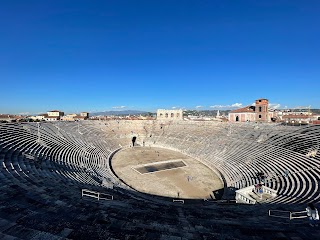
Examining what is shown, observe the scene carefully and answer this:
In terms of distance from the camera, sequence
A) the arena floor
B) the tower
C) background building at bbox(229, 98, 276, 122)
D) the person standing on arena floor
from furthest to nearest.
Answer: background building at bbox(229, 98, 276, 122) < the tower < the arena floor < the person standing on arena floor

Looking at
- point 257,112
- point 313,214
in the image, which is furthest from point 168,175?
point 257,112

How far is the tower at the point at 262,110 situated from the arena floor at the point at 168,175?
30155mm

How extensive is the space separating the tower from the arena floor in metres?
30.2

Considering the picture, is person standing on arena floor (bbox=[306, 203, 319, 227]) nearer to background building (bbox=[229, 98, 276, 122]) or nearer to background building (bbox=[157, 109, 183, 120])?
background building (bbox=[229, 98, 276, 122])

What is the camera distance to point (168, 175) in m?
26.5

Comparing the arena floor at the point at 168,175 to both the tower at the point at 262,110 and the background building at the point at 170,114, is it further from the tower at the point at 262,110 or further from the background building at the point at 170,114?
the tower at the point at 262,110

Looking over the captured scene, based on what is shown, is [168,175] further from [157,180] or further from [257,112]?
[257,112]

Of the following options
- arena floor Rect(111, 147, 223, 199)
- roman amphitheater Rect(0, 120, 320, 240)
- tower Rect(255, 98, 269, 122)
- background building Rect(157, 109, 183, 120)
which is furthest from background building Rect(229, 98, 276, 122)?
arena floor Rect(111, 147, 223, 199)

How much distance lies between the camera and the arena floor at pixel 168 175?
21.7 metres

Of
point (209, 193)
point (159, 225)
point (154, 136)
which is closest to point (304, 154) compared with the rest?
point (209, 193)

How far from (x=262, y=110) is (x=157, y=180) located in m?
42.6

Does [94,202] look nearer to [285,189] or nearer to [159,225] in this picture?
[159,225]

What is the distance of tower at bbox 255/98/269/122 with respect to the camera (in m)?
56.3

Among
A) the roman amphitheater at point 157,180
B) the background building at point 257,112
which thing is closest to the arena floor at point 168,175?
the roman amphitheater at point 157,180
